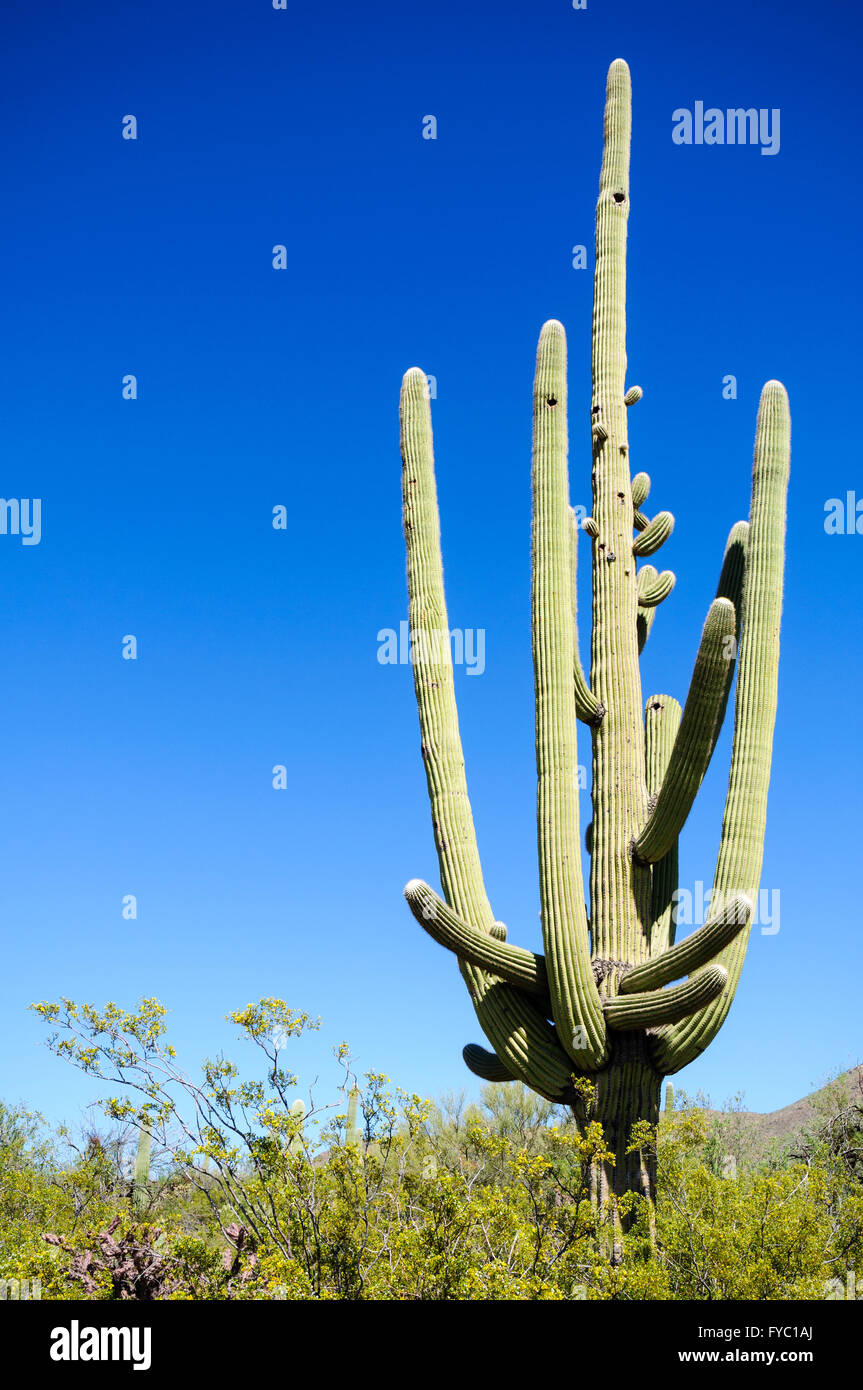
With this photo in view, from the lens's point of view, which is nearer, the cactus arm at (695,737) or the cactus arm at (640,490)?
the cactus arm at (695,737)

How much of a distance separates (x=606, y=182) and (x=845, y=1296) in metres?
7.78

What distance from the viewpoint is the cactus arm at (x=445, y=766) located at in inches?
283

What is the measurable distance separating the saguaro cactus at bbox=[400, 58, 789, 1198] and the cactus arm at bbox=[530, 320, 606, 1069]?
11 millimetres

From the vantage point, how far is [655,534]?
27.5 ft

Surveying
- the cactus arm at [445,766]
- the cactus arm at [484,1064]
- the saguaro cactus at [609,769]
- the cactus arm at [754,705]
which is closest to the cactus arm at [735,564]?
the saguaro cactus at [609,769]

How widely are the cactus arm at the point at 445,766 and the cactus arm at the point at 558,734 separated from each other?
0.32m

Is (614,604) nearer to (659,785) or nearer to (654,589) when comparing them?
(654,589)

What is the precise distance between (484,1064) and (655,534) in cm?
379

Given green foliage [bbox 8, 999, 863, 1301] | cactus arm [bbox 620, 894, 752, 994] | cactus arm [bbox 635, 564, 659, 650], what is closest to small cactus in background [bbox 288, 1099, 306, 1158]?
green foliage [bbox 8, 999, 863, 1301]

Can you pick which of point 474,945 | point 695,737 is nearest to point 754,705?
point 695,737

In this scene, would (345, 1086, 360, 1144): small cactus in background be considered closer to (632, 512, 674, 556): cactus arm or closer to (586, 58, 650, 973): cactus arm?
(586, 58, 650, 973): cactus arm

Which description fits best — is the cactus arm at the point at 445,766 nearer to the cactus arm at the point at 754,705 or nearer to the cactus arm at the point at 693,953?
the cactus arm at the point at 693,953

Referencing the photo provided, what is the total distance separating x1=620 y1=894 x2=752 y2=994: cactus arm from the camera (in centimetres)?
629
